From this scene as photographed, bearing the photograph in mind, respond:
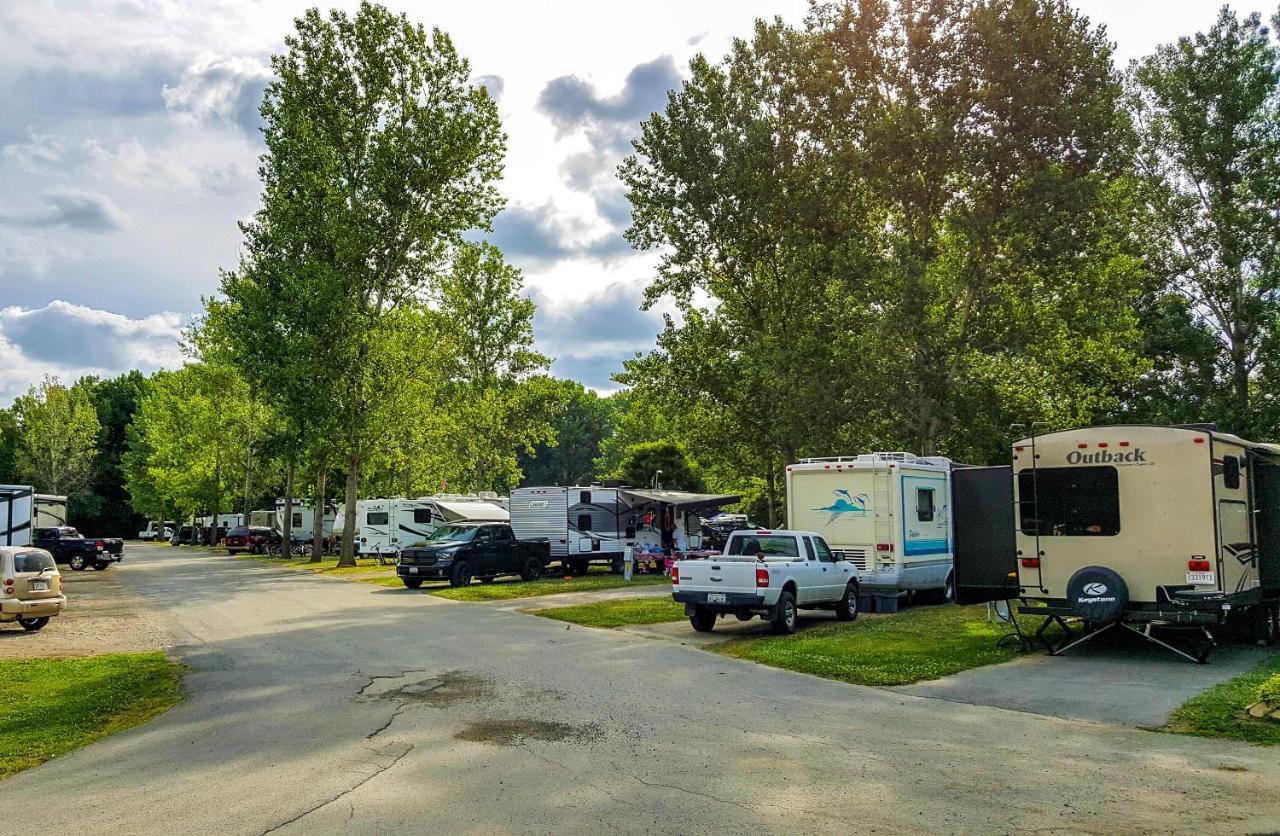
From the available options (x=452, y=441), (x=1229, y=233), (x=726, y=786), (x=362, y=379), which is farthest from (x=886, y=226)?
(x=726, y=786)

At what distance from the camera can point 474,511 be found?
37.3 metres

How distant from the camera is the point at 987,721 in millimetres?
9266

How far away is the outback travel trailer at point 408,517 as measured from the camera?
122ft

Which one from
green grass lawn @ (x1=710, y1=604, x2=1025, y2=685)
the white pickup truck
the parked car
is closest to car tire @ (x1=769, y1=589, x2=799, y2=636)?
the white pickup truck

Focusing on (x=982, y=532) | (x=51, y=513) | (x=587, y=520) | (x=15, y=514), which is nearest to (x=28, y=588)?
(x=15, y=514)

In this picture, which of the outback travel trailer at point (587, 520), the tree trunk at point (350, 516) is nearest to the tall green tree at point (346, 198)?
the tree trunk at point (350, 516)

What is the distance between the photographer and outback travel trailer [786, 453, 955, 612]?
18.9m

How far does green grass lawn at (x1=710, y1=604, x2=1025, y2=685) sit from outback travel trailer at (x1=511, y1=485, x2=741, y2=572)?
13883 millimetres

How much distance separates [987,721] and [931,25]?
939 inches

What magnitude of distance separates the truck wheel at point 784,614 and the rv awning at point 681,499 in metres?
15.5

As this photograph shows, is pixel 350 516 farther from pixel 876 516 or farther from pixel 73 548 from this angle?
pixel 876 516

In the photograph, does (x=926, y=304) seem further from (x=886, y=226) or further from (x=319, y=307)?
(x=319, y=307)

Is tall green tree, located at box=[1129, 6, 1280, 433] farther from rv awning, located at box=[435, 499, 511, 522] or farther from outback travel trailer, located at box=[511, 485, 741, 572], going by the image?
rv awning, located at box=[435, 499, 511, 522]

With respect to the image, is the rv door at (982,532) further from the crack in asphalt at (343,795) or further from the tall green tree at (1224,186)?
the tall green tree at (1224,186)
